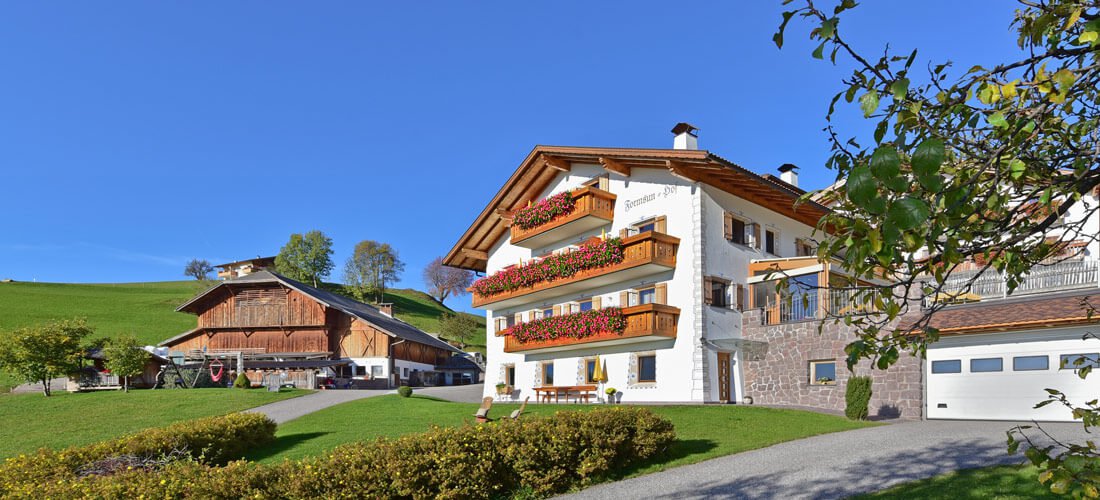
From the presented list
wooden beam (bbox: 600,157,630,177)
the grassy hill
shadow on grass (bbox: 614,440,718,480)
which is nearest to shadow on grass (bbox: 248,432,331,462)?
shadow on grass (bbox: 614,440,718,480)

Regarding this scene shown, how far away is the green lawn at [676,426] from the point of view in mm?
16562

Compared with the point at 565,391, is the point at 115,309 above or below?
above

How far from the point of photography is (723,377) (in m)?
27.2

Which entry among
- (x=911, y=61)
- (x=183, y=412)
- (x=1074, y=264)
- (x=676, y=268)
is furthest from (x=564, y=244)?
(x=911, y=61)

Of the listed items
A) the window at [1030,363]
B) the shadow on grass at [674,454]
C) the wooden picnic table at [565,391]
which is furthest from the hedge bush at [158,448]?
the window at [1030,363]

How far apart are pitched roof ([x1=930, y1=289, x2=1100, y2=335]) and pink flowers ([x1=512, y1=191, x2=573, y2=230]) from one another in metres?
14.6

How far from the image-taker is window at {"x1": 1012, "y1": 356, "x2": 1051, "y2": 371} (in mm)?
19453

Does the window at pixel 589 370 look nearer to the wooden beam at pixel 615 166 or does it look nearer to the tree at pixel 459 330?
the wooden beam at pixel 615 166

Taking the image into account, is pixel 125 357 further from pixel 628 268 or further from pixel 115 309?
pixel 115 309

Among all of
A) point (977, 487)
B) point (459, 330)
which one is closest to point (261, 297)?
point (459, 330)

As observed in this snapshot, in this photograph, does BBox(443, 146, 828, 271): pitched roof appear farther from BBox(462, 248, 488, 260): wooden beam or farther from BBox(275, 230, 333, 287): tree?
BBox(275, 230, 333, 287): tree

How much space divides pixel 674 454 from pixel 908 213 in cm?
1399

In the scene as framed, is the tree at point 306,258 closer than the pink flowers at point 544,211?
No

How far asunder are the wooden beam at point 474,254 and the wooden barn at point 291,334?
576 inches
